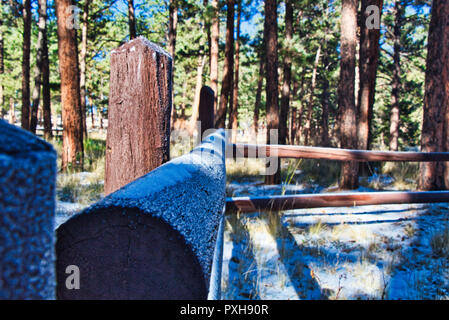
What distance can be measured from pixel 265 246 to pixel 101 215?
134 inches

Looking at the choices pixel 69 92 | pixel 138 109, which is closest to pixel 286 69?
pixel 69 92

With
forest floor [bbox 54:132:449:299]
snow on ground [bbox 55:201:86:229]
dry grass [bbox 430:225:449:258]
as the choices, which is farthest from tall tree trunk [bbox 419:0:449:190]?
snow on ground [bbox 55:201:86:229]

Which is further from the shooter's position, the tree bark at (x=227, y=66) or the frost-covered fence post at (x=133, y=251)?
the tree bark at (x=227, y=66)

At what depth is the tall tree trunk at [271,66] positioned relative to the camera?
22.4 ft

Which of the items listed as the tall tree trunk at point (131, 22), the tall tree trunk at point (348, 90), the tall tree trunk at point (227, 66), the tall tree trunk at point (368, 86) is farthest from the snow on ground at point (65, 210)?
the tall tree trunk at point (131, 22)

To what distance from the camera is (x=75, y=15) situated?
569 cm

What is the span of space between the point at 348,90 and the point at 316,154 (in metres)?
3.73

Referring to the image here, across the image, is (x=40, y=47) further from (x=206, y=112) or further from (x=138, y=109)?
(x=138, y=109)

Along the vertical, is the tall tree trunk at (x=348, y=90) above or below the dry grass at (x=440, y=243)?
above

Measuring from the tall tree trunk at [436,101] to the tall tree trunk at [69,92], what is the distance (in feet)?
23.4

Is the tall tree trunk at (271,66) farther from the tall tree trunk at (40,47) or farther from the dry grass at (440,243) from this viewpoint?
the tall tree trunk at (40,47)

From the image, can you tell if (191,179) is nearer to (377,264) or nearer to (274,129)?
(377,264)
